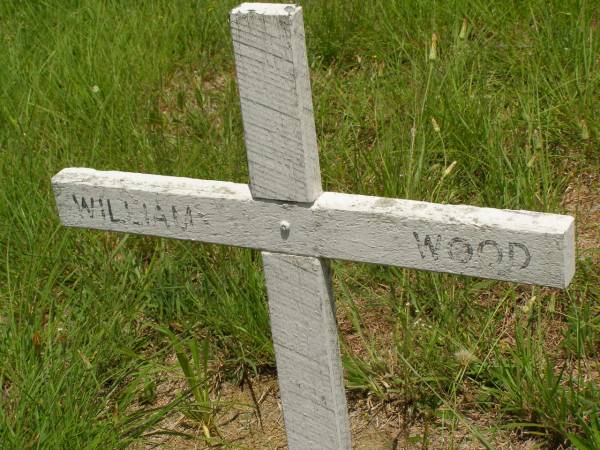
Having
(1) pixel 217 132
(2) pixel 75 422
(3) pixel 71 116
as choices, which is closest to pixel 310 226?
(2) pixel 75 422

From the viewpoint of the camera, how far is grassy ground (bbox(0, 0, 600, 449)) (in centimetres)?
242

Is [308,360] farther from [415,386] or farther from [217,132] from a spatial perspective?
[217,132]

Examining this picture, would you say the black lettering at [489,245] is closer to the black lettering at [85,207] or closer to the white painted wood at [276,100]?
the white painted wood at [276,100]

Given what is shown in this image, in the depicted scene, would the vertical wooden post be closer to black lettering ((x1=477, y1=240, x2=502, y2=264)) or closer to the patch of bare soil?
black lettering ((x1=477, y1=240, x2=502, y2=264))

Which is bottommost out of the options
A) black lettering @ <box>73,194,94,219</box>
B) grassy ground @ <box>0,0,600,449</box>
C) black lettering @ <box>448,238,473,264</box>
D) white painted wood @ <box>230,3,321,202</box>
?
grassy ground @ <box>0,0,600,449</box>

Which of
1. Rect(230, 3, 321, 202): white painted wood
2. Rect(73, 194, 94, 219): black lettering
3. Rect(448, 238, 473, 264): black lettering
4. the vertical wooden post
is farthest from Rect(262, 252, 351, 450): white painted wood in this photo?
Rect(73, 194, 94, 219): black lettering

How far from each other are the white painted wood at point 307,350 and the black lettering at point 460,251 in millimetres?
260

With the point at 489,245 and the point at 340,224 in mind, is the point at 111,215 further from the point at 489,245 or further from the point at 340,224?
the point at 489,245

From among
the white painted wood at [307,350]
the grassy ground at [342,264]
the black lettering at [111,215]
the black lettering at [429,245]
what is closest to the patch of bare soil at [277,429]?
the grassy ground at [342,264]

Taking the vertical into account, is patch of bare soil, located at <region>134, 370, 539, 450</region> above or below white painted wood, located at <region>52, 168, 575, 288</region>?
below

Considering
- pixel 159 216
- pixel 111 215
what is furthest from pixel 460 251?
pixel 111 215

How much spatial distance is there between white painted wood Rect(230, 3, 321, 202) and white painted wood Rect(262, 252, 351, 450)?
158mm

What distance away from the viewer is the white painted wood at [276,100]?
164 cm

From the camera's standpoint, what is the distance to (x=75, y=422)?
2.27 meters
